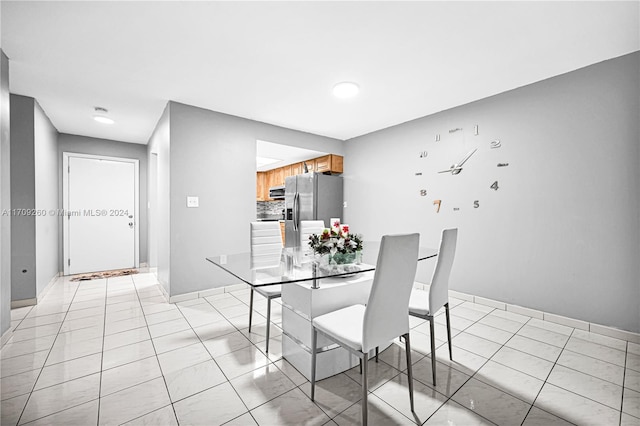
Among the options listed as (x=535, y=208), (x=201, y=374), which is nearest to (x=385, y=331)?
(x=201, y=374)

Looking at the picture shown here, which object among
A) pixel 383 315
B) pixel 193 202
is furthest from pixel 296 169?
pixel 383 315

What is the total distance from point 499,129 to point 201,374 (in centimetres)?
369

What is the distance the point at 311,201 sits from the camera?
15.9 feet

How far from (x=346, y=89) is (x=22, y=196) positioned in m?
3.89

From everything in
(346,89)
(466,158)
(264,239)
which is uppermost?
(346,89)

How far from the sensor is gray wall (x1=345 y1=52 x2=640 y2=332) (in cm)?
242

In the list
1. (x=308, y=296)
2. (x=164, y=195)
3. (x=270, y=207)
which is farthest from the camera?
(x=270, y=207)

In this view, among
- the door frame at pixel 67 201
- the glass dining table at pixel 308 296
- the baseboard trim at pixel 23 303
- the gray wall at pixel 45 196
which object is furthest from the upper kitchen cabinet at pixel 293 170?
the baseboard trim at pixel 23 303

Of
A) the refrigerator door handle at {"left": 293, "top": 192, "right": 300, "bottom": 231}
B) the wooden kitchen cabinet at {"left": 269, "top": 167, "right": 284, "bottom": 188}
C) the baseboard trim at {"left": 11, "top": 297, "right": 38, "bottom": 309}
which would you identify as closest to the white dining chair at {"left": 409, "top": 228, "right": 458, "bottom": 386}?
the refrigerator door handle at {"left": 293, "top": 192, "right": 300, "bottom": 231}

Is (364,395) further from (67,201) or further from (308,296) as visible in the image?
(67,201)

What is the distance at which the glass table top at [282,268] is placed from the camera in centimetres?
159

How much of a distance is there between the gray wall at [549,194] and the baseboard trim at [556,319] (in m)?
0.05

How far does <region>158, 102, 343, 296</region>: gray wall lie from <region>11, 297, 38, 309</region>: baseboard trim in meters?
1.55

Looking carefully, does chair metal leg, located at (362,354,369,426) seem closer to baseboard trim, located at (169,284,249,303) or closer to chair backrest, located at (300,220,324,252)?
chair backrest, located at (300,220,324,252)
